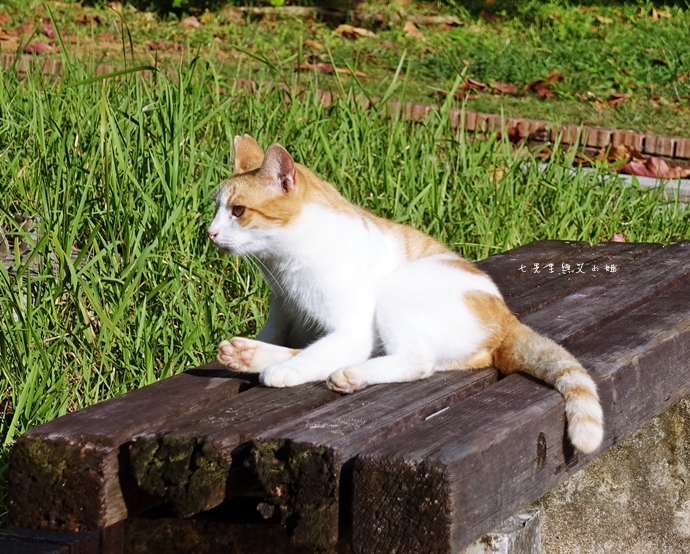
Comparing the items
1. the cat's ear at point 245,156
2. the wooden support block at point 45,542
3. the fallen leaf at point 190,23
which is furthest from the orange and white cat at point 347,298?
the fallen leaf at point 190,23

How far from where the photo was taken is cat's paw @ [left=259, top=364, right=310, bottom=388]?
222 cm

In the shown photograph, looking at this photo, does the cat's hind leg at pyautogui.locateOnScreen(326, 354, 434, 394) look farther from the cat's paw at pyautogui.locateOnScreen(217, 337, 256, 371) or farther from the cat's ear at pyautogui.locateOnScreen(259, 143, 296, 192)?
the cat's ear at pyautogui.locateOnScreen(259, 143, 296, 192)

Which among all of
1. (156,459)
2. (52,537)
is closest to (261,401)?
(156,459)

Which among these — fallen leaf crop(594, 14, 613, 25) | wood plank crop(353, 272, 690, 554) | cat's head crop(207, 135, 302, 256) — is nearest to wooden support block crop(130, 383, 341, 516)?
wood plank crop(353, 272, 690, 554)

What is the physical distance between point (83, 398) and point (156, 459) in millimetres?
959

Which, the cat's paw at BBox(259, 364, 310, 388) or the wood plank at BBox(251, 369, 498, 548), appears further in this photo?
the cat's paw at BBox(259, 364, 310, 388)

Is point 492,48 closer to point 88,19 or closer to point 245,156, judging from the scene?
point 88,19

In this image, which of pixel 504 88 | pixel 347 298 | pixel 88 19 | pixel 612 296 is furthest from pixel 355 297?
pixel 88 19

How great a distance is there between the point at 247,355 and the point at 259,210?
1.19ft

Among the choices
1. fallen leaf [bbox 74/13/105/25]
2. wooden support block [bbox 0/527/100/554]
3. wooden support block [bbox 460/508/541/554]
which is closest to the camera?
wooden support block [bbox 0/527/100/554]

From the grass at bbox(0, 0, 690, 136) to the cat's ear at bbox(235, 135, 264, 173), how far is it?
3759 millimetres

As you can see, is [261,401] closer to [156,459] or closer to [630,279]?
[156,459]

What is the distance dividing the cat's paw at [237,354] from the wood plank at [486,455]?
500 mm

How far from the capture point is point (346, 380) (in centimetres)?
218
